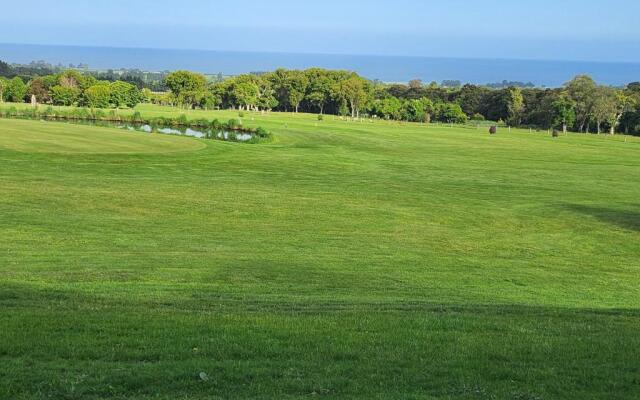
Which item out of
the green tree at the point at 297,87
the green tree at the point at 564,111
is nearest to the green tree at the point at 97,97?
the green tree at the point at 297,87

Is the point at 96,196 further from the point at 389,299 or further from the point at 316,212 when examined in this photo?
the point at 389,299

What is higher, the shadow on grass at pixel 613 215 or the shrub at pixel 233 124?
the shrub at pixel 233 124

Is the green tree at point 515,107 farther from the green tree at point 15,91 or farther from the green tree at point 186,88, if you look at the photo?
the green tree at point 15,91

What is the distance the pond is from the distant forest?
34078 mm

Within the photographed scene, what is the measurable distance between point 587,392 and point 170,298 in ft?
26.6

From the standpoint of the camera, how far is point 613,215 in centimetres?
3441

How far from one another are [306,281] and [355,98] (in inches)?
4843

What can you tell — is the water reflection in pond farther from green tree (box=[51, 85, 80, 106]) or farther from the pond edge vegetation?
green tree (box=[51, 85, 80, 106])

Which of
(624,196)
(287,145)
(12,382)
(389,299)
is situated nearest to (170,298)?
(389,299)

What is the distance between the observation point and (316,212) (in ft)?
103

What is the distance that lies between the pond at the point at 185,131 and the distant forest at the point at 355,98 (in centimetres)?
3408

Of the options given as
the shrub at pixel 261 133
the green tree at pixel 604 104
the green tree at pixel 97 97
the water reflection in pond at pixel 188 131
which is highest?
the green tree at pixel 604 104

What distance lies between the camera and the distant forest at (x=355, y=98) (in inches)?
4570

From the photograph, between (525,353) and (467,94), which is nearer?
(525,353)
